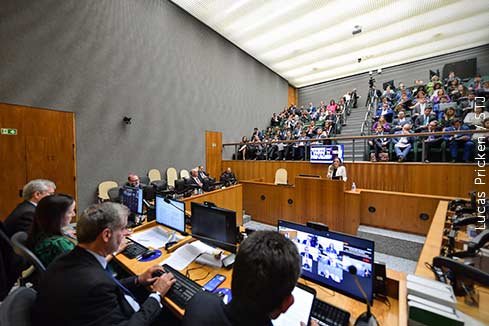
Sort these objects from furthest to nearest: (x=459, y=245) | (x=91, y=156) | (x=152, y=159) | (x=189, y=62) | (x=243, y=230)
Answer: (x=189, y=62)
(x=152, y=159)
(x=91, y=156)
(x=243, y=230)
(x=459, y=245)

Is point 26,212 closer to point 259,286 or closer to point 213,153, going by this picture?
point 259,286

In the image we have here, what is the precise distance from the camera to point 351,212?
410cm

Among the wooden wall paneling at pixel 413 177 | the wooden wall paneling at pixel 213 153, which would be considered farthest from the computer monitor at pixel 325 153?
the wooden wall paneling at pixel 213 153

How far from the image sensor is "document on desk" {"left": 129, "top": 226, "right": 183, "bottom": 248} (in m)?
2.11

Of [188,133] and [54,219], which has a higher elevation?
[188,133]

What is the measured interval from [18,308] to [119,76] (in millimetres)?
5863

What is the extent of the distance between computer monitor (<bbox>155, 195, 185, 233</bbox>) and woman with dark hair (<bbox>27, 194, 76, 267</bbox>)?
2.67 ft

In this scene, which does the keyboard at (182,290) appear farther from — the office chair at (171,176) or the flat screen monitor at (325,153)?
the office chair at (171,176)

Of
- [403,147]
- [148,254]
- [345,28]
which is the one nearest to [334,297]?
[148,254]

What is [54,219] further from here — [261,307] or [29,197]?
[261,307]

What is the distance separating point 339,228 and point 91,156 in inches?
227

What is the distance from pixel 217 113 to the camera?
8.48 m

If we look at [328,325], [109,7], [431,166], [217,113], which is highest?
[109,7]

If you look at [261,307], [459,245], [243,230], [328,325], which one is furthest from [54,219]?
[459,245]
